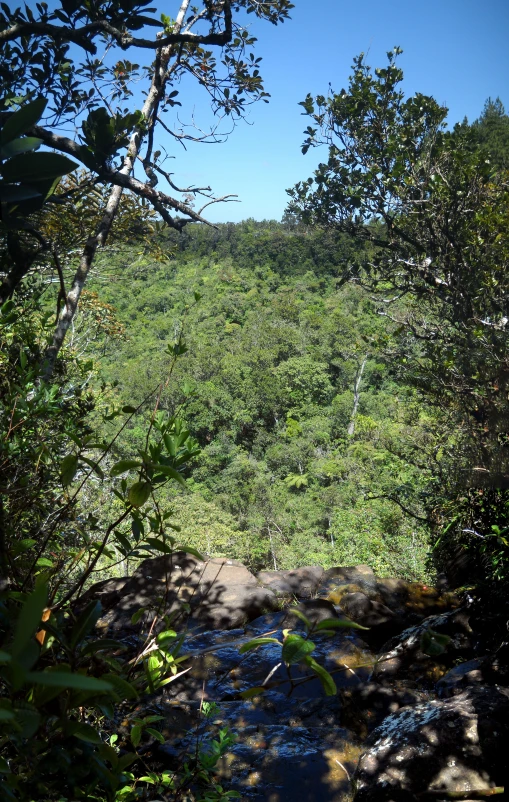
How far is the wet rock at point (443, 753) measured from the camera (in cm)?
221

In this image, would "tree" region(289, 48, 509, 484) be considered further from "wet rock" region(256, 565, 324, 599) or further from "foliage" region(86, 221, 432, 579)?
"foliage" region(86, 221, 432, 579)

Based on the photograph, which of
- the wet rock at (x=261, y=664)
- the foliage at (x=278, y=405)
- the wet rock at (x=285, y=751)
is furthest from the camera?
the foliage at (x=278, y=405)

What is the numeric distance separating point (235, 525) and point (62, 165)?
59.2ft

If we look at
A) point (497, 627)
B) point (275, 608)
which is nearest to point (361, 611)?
point (275, 608)

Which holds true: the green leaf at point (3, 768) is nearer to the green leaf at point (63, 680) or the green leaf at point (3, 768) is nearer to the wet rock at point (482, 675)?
the green leaf at point (63, 680)

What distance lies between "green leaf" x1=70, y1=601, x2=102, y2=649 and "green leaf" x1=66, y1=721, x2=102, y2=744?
0.08m

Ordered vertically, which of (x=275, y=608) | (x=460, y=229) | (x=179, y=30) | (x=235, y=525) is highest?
(x=179, y=30)

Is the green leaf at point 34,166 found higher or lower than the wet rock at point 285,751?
higher

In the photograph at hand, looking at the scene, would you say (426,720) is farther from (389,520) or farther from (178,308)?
(178,308)

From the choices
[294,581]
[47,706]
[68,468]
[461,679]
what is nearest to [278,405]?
[294,581]

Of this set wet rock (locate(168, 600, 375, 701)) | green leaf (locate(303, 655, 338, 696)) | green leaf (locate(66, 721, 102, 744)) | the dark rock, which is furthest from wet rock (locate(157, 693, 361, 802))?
green leaf (locate(303, 655, 338, 696))

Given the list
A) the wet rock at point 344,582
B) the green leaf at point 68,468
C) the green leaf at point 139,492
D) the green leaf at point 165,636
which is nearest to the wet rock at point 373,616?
the wet rock at point 344,582

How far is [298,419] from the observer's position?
27.6 meters

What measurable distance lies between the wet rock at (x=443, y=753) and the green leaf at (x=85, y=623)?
7.24 ft
